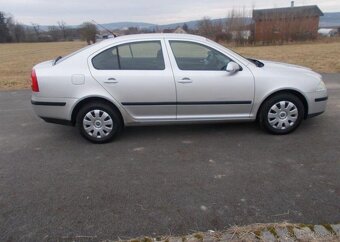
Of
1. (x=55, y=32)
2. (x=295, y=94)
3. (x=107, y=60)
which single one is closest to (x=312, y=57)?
(x=295, y=94)

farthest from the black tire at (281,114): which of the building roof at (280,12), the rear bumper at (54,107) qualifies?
the building roof at (280,12)

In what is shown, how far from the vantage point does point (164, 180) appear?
344 centimetres

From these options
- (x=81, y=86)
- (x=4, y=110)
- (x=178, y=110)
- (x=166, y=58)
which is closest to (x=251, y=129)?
(x=178, y=110)

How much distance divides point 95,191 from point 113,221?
59 cm

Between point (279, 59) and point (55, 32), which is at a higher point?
point (55, 32)

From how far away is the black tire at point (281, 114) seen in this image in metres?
4.55

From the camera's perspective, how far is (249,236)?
248 centimetres

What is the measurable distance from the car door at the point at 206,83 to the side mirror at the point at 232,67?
0.07 m

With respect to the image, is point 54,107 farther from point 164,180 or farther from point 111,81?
point 164,180

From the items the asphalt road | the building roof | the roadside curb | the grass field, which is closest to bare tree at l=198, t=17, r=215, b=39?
the building roof

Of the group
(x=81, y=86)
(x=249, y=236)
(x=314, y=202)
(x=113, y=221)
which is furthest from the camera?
(x=81, y=86)

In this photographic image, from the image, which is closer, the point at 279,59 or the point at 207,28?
the point at 279,59

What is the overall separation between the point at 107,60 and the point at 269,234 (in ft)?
10.1

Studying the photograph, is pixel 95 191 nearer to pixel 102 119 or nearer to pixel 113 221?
pixel 113 221
